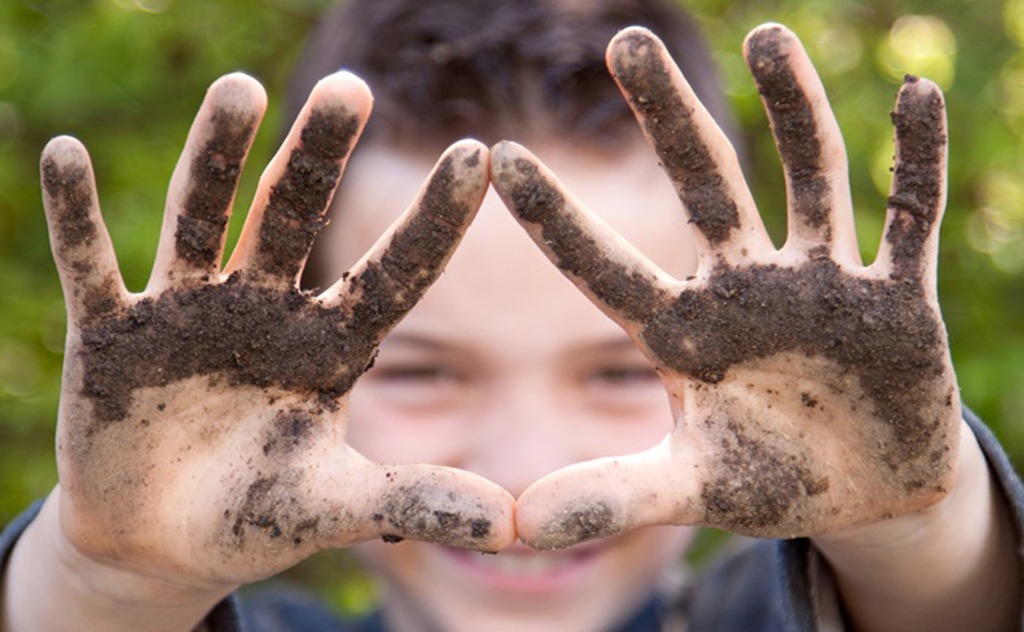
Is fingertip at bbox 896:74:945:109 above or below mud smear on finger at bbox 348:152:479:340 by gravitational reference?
above

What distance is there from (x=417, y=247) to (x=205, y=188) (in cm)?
23

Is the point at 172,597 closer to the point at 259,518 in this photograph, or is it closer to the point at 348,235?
the point at 259,518

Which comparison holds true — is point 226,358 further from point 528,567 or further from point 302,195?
point 528,567

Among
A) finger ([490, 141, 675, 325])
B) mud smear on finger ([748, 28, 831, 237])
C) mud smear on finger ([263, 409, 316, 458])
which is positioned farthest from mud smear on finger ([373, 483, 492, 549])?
mud smear on finger ([748, 28, 831, 237])

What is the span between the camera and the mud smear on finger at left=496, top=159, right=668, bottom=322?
3.26 ft

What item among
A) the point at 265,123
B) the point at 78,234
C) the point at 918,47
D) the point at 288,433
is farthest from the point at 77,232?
the point at 918,47

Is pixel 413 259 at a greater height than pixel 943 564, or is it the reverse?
pixel 413 259

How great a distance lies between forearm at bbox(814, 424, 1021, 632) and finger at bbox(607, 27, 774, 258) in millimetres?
349

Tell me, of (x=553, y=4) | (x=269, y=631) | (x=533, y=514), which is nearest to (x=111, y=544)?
(x=533, y=514)

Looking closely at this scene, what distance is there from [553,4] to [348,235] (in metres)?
0.64

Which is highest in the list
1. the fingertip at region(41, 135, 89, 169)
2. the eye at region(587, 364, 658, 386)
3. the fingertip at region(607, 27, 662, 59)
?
the fingertip at region(607, 27, 662, 59)

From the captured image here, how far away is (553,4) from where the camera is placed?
204 cm

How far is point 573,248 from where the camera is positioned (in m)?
1.02

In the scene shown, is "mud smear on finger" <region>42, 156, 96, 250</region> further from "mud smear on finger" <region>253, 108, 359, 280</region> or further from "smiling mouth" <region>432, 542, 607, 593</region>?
"smiling mouth" <region>432, 542, 607, 593</region>
